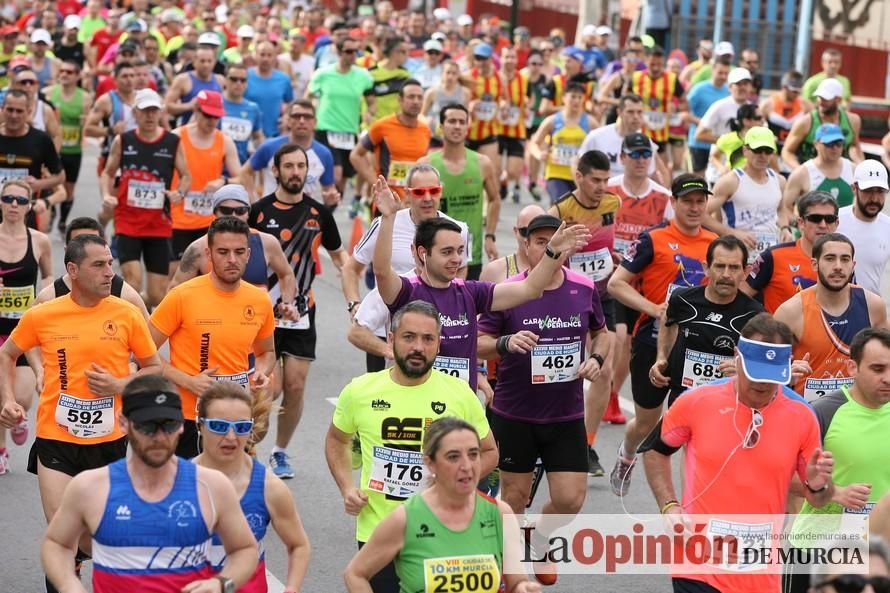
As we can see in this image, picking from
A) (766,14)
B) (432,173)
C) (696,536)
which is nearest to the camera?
(696,536)

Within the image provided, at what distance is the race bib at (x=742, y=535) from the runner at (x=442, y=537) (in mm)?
982

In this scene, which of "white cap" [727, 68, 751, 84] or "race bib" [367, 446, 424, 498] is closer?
"race bib" [367, 446, 424, 498]

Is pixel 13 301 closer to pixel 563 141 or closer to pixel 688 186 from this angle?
pixel 688 186

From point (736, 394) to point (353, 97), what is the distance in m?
12.5

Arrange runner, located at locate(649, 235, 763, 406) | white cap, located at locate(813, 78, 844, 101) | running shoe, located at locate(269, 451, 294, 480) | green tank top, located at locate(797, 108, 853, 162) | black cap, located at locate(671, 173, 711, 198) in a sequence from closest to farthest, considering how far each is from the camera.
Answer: runner, located at locate(649, 235, 763, 406) → black cap, located at locate(671, 173, 711, 198) → running shoe, located at locate(269, 451, 294, 480) → white cap, located at locate(813, 78, 844, 101) → green tank top, located at locate(797, 108, 853, 162)

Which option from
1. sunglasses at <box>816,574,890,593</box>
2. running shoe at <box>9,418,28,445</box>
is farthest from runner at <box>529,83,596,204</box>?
sunglasses at <box>816,574,890,593</box>

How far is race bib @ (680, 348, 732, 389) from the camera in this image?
8594 mm

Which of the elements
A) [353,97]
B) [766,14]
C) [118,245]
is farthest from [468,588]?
[766,14]

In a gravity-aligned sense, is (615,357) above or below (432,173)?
below

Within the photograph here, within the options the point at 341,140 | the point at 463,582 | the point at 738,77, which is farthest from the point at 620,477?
the point at 341,140

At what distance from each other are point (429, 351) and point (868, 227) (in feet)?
14.5

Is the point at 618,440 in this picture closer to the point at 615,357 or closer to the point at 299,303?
the point at 615,357

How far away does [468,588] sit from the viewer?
5793mm

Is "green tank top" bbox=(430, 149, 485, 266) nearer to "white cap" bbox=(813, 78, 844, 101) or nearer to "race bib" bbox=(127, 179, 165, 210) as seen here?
"race bib" bbox=(127, 179, 165, 210)
